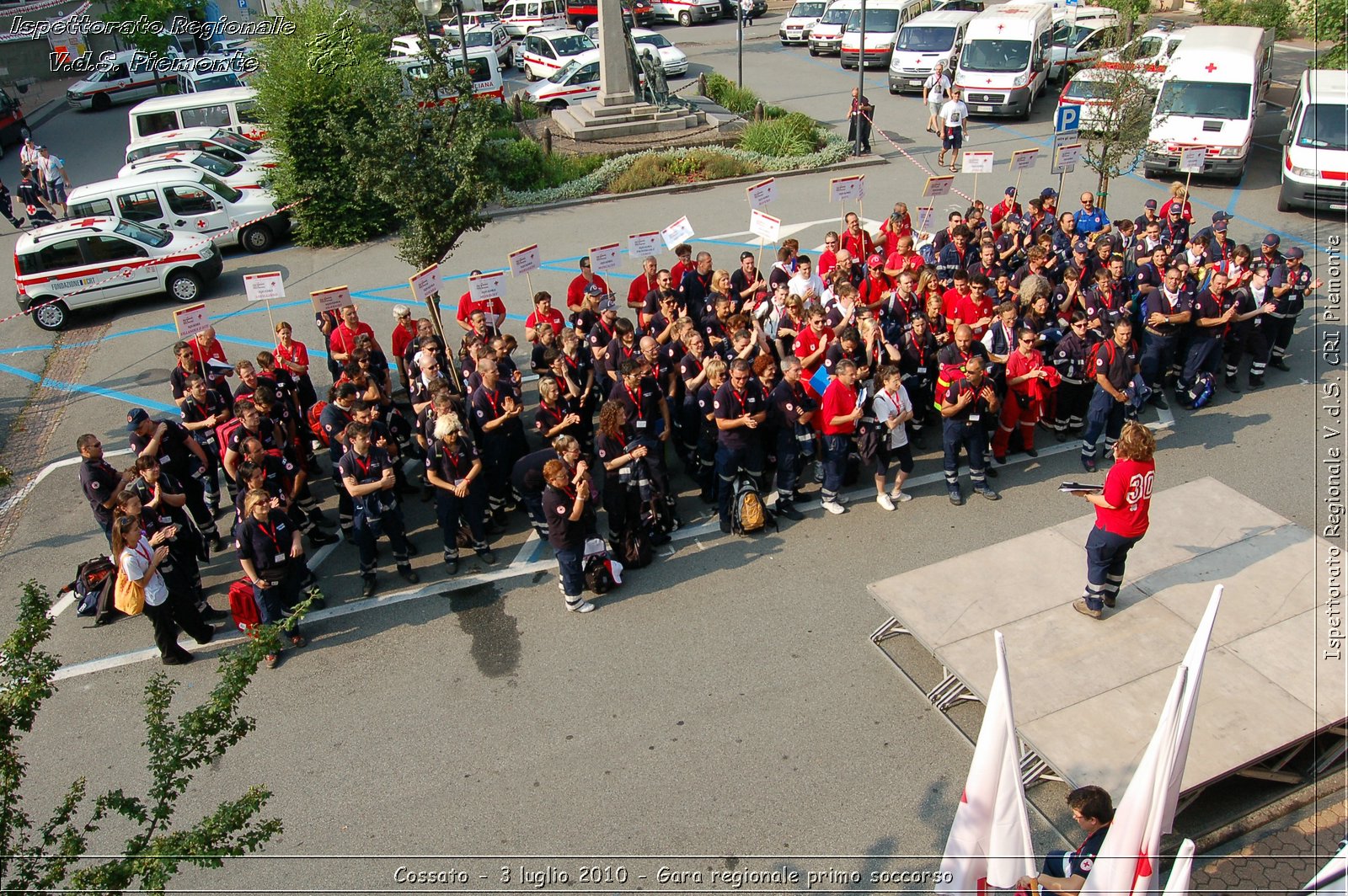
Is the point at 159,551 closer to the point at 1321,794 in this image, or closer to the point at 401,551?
the point at 401,551

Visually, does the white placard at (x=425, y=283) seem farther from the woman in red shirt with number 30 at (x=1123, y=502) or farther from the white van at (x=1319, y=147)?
the white van at (x=1319, y=147)

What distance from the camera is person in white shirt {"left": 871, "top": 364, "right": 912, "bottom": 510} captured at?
9.31 metres

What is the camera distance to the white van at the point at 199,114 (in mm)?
24062

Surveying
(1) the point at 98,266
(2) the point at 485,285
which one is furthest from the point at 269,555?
(1) the point at 98,266

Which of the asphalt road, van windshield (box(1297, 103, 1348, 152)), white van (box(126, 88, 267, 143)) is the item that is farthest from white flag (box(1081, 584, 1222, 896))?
white van (box(126, 88, 267, 143))

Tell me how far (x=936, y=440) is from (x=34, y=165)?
2118 centimetres

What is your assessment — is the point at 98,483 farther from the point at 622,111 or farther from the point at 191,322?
the point at 622,111

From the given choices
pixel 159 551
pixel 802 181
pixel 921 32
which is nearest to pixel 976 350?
pixel 159 551

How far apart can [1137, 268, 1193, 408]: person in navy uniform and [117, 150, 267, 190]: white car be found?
1626 cm

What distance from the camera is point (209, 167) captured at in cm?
2031

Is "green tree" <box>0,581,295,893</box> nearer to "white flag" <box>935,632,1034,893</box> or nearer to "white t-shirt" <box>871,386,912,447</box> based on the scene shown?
"white flag" <box>935,632,1034,893</box>

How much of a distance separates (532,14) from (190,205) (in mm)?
20469

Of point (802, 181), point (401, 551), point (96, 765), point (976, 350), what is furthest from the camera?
point (802, 181)

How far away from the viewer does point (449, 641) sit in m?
8.41
